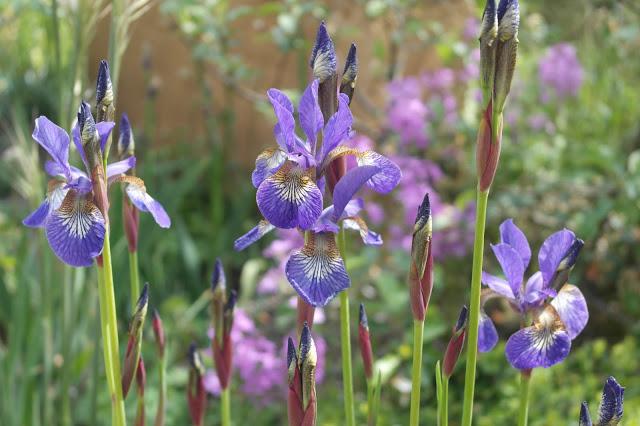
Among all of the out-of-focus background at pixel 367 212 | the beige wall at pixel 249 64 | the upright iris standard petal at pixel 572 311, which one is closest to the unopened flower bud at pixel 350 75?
the upright iris standard petal at pixel 572 311

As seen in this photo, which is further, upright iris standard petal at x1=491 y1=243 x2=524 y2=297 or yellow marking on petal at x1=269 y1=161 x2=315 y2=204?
upright iris standard petal at x1=491 y1=243 x2=524 y2=297

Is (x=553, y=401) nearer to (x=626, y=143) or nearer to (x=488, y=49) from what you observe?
(x=626, y=143)

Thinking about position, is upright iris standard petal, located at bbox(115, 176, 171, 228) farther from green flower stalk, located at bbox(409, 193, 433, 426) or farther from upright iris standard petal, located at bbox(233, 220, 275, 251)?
green flower stalk, located at bbox(409, 193, 433, 426)

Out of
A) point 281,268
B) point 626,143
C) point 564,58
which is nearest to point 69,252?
point 281,268

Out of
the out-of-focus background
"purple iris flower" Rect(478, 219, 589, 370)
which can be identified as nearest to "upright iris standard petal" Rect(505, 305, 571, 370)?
"purple iris flower" Rect(478, 219, 589, 370)

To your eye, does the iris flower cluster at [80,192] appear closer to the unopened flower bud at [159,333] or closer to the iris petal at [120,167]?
the iris petal at [120,167]
